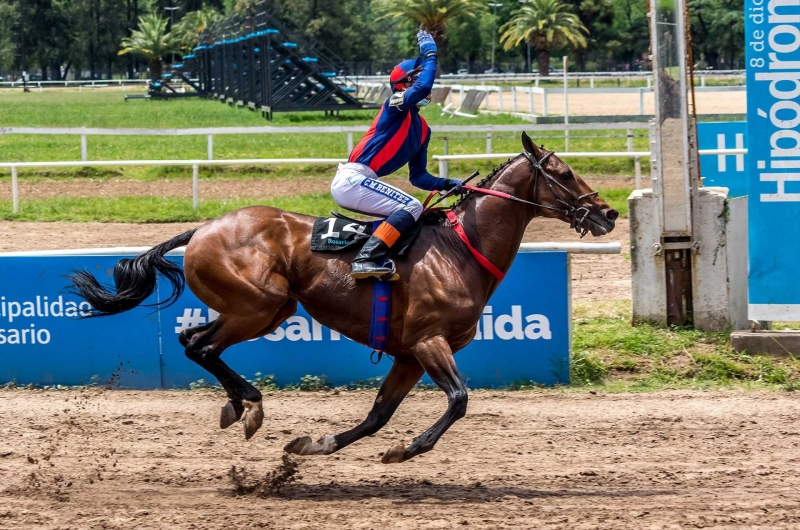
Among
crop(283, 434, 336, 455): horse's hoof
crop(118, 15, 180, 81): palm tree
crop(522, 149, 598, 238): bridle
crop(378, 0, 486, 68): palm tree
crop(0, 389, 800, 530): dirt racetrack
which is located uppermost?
crop(118, 15, 180, 81): palm tree

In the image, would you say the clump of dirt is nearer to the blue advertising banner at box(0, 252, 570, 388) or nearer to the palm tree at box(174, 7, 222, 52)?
the blue advertising banner at box(0, 252, 570, 388)

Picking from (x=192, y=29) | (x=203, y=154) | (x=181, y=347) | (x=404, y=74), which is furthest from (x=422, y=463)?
(x=192, y=29)

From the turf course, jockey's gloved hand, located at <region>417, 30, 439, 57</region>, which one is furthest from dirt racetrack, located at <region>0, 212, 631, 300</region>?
jockey's gloved hand, located at <region>417, 30, 439, 57</region>

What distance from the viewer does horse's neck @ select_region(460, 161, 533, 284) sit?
597cm

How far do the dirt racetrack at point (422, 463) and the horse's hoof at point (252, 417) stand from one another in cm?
28

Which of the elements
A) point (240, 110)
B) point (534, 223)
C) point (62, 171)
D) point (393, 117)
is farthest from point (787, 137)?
point (240, 110)

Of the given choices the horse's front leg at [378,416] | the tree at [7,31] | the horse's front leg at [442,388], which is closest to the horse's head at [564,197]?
the horse's front leg at [442,388]

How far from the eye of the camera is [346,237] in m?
6.01

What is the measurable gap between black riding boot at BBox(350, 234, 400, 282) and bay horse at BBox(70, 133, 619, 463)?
10 centimetres

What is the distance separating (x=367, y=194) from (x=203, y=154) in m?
16.9

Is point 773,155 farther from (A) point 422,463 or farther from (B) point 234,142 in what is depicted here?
(B) point 234,142

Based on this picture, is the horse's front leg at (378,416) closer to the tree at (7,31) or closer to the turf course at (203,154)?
the turf course at (203,154)

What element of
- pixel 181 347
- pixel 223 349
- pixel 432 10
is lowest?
pixel 181 347

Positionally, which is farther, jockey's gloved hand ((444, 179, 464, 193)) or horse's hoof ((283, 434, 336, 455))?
jockey's gloved hand ((444, 179, 464, 193))
